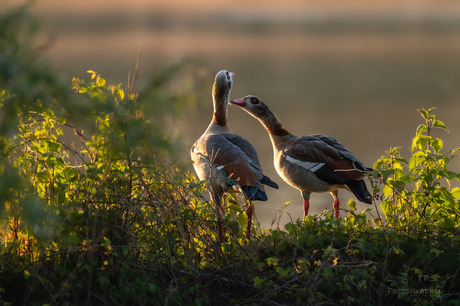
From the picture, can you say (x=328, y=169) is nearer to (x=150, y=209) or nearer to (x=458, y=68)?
(x=150, y=209)

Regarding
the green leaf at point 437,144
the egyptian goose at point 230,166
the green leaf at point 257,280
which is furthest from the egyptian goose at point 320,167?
the green leaf at point 257,280

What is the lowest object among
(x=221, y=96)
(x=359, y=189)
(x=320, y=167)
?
(x=359, y=189)

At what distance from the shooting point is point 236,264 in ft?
15.3

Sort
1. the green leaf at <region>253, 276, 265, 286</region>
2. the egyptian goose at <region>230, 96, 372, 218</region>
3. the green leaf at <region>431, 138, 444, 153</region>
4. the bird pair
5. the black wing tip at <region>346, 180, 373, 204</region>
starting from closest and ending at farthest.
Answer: the green leaf at <region>253, 276, 265, 286</region>, the green leaf at <region>431, 138, 444, 153</region>, the bird pair, the black wing tip at <region>346, 180, 373, 204</region>, the egyptian goose at <region>230, 96, 372, 218</region>

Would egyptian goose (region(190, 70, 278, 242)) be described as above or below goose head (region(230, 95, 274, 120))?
below

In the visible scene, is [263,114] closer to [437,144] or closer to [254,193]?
[254,193]

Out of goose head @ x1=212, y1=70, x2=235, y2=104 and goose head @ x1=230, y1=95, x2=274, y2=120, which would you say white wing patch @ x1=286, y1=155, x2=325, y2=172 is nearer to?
goose head @ x1=230, y1=95, x2=274, y2=120

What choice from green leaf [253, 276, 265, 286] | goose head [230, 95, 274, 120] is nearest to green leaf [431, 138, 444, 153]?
green leaf [253, 276, 265, 286]

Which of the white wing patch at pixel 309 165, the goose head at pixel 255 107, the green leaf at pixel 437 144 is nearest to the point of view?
the green leaf at pixel 437 144

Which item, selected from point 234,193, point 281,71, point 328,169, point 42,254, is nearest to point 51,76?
point 42,254

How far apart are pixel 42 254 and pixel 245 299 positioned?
1167 mm

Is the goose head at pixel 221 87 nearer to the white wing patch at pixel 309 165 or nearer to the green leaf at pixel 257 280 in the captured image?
the white wing patch at pixel 309 165

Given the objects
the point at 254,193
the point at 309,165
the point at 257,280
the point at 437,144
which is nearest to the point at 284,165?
the point at 309,165

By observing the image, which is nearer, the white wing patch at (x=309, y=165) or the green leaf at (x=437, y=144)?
the green leaf at (x=437, y=144)
